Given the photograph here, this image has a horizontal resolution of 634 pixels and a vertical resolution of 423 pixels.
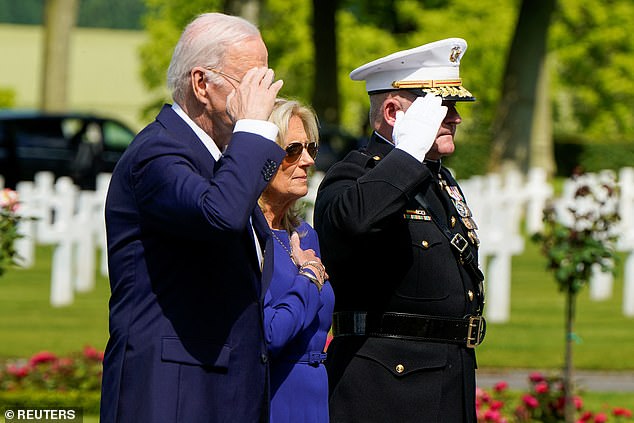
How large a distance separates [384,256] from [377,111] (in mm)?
538

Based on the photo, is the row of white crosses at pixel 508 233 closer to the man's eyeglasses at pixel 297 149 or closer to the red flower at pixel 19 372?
the red flower at pixel 19 372

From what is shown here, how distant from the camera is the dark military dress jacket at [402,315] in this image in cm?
461

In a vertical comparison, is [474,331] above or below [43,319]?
above

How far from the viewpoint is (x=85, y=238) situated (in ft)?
52.9

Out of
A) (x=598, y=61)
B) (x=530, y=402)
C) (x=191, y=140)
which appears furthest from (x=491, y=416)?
(x=598, y=61)

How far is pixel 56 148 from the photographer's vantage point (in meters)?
22.8

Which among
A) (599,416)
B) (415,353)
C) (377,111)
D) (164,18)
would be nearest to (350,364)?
(415,353)

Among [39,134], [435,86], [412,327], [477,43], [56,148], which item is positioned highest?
[477,43]

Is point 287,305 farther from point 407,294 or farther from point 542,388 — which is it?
point 542,388

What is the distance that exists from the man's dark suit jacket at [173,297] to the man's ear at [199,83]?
156mm

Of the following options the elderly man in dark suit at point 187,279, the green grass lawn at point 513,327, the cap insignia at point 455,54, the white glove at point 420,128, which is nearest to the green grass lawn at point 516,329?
the green grass lawn at point 513,327

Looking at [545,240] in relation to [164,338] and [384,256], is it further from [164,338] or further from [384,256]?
[164,338]

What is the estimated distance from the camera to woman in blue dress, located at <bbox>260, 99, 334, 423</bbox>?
446 cm

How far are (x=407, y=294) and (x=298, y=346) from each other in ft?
1.26
